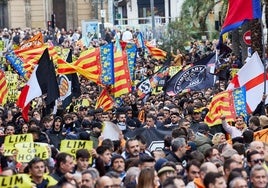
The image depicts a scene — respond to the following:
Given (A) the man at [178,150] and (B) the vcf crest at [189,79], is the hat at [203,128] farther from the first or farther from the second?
(B) the vcf crest at [189,79]

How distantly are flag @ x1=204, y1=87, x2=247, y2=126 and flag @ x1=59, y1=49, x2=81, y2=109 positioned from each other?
567cm

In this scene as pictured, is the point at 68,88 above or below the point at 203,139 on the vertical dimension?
above

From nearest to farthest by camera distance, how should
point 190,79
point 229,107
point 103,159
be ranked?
point 103,159 → point 229,107 → point 190,79

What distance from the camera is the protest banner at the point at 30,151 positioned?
17875 mm

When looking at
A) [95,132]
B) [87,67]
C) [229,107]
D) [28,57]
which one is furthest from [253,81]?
[28,57]

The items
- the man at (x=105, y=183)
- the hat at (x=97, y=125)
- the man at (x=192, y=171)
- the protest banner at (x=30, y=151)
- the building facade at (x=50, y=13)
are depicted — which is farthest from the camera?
the building facade at (x=50, y=13)

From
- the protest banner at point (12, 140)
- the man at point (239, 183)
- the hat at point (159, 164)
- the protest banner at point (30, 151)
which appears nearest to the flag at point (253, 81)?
the protest banner at point (12, 140)

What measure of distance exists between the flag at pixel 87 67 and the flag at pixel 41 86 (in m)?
2.80

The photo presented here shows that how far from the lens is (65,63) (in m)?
28.5

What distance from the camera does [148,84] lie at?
31.4 m

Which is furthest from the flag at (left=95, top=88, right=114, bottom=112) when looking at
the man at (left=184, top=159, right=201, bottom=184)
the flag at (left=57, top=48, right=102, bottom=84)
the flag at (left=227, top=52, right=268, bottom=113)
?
the man at (left=184, top=159, right=201, bottom=184)

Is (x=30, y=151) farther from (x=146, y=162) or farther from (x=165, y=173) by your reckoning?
(x=165, y=173)

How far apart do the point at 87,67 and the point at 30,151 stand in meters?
10.8

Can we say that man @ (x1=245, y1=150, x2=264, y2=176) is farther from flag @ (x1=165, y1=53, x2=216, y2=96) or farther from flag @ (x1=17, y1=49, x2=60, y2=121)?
flag @ (x1=165, y1=53, x2=216, y2=96)
